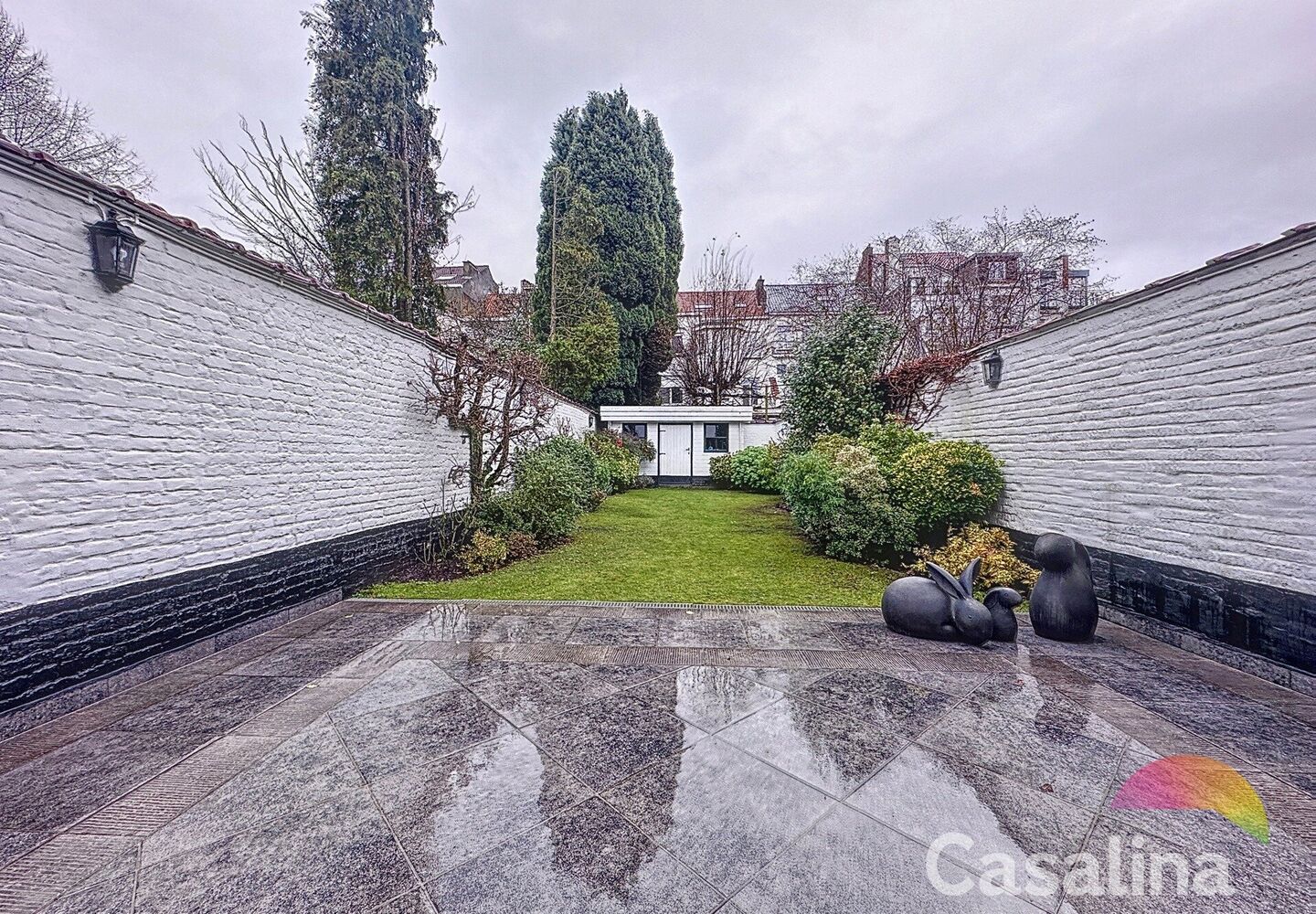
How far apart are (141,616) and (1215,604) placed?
7.17 metres

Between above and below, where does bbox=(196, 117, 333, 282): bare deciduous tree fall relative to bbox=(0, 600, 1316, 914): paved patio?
above

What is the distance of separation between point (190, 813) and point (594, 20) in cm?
1061

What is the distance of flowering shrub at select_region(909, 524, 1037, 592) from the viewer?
5219 mm

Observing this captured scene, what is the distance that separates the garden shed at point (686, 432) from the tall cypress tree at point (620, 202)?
1.72 m

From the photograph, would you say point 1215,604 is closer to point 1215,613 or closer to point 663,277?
point 1215,613

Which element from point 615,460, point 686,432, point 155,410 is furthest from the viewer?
point 686,432

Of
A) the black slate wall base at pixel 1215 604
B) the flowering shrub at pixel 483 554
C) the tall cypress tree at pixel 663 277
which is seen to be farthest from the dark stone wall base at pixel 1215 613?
the tall cypress tree at pixel 663 277

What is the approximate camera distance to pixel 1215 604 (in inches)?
134

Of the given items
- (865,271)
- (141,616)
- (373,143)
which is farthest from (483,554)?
(865,271)

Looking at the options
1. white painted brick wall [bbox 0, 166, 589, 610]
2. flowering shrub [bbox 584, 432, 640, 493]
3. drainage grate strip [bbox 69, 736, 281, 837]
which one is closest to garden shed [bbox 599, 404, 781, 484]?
flowering shrub [bbox 584, 432, 640, 493]

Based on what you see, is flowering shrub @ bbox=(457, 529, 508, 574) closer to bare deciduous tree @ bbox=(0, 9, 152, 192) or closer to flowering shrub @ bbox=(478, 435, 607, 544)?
flowering shrub @ bbox=(478, 435, 607, 544)

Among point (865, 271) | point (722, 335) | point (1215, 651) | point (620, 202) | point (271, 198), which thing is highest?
point (620, 202)

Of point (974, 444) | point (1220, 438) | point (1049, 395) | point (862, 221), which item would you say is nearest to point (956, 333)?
point (862, 221)

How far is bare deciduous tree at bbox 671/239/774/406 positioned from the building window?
172 inches
